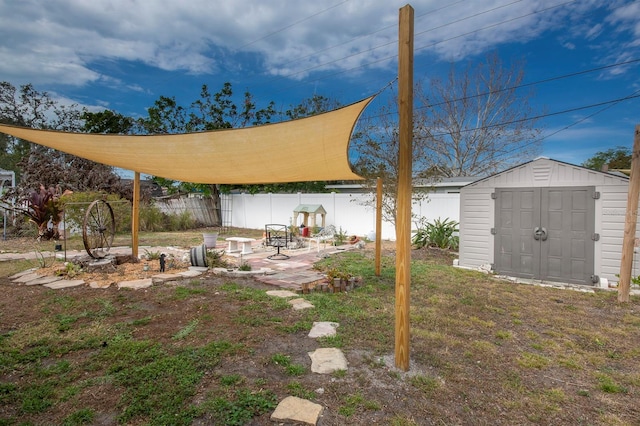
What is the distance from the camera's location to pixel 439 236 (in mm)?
8859

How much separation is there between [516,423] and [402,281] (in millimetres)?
1080

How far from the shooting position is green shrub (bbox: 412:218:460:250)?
875cm

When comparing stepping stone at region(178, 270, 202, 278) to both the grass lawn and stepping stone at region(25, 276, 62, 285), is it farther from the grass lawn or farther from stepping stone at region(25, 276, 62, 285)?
stepping stone at region(25, 276, 62, 285)

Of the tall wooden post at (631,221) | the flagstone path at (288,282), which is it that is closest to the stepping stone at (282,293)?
the flagstone path at (288,282)

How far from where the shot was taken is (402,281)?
253cm

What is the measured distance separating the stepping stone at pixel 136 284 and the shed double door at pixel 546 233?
6284mm

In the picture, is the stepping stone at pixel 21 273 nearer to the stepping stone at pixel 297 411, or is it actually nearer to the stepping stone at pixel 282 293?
the stepping stone at pixel 282 293

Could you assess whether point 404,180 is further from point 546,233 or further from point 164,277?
point 546,233

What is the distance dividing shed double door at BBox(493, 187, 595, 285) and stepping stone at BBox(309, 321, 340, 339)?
444 cm

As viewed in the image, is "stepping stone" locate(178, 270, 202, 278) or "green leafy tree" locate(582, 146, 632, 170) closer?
"stepping stone" locate(178, 270, 202, 278)

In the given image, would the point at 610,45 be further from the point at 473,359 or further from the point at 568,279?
the point at 473,359

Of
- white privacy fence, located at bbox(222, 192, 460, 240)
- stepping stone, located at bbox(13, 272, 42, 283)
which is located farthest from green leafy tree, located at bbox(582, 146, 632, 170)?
stepping stone, located at bbox(13, 272, 42, 283)

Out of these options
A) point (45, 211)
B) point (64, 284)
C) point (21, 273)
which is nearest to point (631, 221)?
point (64, 284)

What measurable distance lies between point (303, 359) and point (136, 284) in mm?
3571
